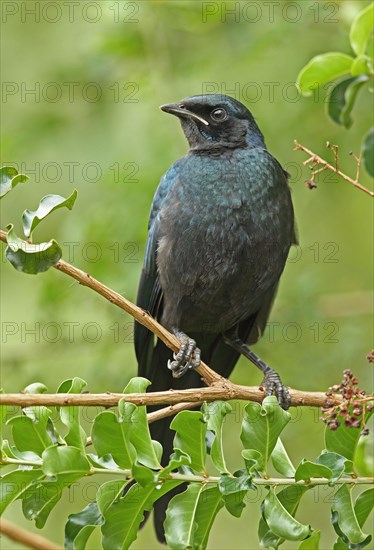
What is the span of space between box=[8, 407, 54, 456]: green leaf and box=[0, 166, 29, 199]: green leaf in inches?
28.8

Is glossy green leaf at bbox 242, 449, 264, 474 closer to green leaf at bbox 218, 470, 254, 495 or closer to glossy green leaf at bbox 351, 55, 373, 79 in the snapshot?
green leaf at bbox 218, 470, 254, 495

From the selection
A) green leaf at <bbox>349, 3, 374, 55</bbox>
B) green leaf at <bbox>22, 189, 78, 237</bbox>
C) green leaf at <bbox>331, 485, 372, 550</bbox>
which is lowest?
green leaf at <bbox>331, 485, 372, 550</bbox>

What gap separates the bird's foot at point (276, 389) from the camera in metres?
4.30

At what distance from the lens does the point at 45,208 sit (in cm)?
298

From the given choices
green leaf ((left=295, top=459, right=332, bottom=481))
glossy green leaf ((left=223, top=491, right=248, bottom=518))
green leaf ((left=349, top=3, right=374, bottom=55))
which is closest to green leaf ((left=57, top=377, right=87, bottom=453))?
glossy green leaf ((left=223, top=491, right=248, bottom=518))

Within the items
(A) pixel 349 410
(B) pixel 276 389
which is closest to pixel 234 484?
(A) pixel 349 410

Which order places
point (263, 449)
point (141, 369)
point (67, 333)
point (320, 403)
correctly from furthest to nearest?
point (67, 333) → point (141, 369) → point (320, 403) → point (263, 449)

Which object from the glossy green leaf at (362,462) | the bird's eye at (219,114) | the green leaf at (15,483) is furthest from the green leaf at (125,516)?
the bird's eye at (219,114)

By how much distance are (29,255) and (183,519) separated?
3.20ft

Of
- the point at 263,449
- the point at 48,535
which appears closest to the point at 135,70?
the point at 48,535

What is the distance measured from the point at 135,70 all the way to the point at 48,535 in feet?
10.8

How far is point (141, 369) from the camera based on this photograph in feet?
16.5

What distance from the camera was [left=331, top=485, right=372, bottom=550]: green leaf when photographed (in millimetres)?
2818

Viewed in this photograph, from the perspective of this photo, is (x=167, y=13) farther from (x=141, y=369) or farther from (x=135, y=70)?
(x=141, y=369)
